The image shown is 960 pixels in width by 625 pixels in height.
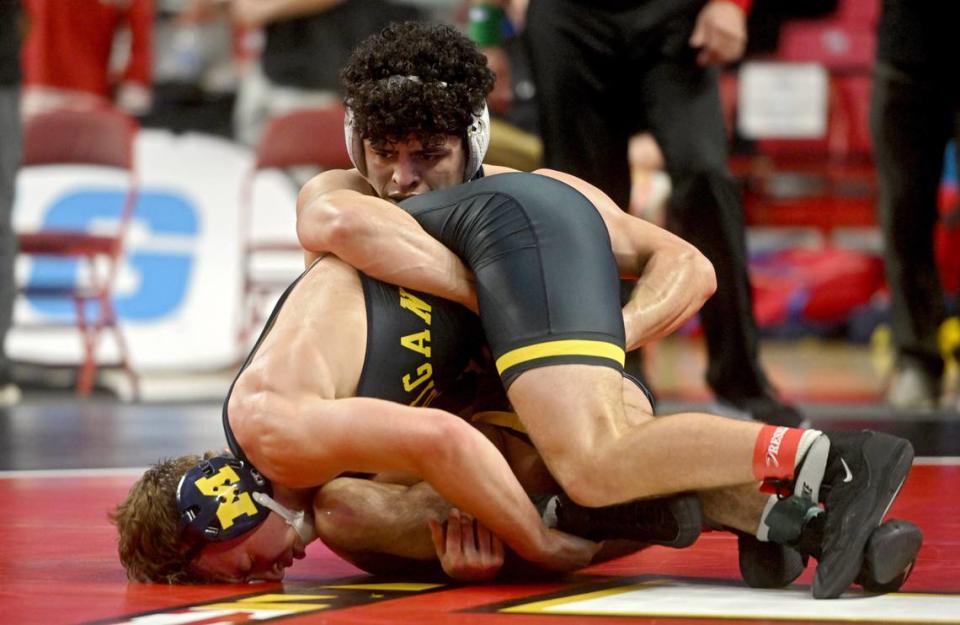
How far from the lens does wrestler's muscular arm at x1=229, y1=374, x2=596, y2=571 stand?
2.77m

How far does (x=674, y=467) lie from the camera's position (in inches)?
108

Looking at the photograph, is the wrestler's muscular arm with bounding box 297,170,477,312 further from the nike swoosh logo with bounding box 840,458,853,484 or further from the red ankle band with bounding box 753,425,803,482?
the nike swoosh logo with bounding box 840,458,853,484

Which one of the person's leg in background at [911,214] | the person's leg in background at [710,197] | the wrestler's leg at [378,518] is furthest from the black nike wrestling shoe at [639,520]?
the person's leg in background at [911,214]

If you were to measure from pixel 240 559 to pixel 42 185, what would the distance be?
581 cm

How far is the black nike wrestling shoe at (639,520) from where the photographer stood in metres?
2.77

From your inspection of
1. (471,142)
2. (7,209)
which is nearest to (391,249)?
(471,142)

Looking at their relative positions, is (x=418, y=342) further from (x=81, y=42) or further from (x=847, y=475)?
(x=81, y=42)

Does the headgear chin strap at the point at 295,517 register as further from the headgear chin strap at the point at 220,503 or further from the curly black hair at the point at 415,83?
the curly black hair at the point at 415,83

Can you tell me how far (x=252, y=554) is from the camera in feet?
9.76

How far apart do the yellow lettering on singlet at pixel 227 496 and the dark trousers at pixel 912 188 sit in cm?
410

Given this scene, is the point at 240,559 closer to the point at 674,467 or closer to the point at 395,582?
the point at 395,582

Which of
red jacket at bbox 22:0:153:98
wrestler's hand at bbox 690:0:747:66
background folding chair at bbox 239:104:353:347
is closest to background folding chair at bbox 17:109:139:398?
background folding chair at bbox 239:104:353:347

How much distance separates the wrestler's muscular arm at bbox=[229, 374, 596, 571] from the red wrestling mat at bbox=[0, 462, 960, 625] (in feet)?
0.37

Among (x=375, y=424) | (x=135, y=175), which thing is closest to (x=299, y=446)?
(x=375, y=424)
